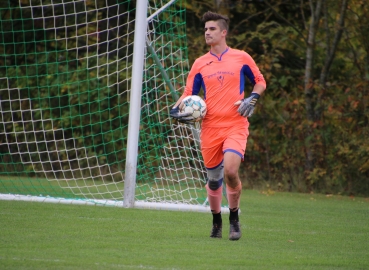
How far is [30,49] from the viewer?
1811cm

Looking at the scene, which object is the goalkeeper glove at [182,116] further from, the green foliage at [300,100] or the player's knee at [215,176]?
the green foliage at [300,100]

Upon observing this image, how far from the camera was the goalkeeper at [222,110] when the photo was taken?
23.1 ft

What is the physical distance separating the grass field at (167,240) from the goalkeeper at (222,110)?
1.62 feet

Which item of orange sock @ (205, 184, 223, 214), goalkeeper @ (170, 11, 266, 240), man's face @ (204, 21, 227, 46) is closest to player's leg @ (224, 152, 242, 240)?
goalkeeper @ (170, 11, 266, 240)

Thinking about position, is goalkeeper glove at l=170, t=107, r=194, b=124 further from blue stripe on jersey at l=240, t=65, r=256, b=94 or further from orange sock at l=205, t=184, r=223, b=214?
orange sock at l=205, t=184, r=223, b=214

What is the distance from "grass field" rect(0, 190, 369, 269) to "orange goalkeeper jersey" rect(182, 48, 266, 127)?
3.91 feet

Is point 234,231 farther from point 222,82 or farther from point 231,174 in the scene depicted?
point 222,82

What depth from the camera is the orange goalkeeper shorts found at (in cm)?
700

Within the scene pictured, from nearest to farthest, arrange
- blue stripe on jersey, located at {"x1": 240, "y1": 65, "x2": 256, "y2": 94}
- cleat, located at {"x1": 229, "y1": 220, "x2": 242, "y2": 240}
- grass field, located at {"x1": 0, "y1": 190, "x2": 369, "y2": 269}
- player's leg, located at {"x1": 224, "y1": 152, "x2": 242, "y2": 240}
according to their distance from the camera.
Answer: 1. grass field, located at {"x1": 0, "y1": 190, "x2": 369, "y2": 269}
2. player's leg, located at {"x1": 224, "y1": 152, "x2": 242, "y2": 240}
3. cleat, located at {"x1": 229, "y1": 220, "x2": 242, "y2": 240}
4. blue stripe on jersey, located at {"x1": 240, "y1": 65, "x2": 256, "y2": 94}

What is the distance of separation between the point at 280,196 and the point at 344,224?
4777 mm

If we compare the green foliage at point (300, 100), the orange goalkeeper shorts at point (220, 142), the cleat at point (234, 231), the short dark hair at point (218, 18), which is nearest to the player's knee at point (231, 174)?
the orange goalkeeper shorts at point (220, 142)

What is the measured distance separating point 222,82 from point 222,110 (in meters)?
0.28

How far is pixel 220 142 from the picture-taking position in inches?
280

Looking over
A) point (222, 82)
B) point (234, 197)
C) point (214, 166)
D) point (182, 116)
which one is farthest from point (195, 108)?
point (234, 197)
